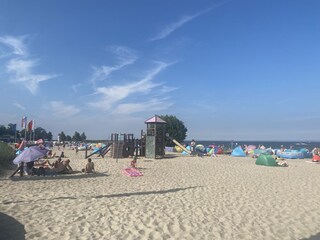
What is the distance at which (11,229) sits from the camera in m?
5.79

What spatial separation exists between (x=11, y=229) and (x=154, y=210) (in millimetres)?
3140

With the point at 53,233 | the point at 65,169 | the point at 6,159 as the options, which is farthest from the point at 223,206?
the point at 6,159

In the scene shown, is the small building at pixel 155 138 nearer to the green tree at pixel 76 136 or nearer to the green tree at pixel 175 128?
the green tree at pixel 175 128

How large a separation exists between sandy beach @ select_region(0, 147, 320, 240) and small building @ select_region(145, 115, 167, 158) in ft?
39.3

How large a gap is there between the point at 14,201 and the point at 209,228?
4975mm

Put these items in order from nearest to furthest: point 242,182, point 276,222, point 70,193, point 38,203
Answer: point 276,222 → point 38,203 → point 70,193 → point 242,182

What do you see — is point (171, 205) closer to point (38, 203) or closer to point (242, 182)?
point (38, 203)

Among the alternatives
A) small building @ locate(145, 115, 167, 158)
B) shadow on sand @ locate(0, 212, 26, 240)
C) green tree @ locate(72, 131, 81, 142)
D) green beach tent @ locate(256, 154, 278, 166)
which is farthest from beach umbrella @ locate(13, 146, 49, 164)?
green tree @ locate(72, 131, 81, 142)

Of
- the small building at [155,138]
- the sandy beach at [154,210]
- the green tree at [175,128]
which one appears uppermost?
the green tree at [175,128]

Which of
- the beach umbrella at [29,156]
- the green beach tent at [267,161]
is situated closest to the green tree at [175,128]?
the green beach tent at [267,161]

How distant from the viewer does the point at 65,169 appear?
1421cm

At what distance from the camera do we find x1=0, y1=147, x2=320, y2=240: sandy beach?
599 cm

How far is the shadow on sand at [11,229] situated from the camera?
5472mm

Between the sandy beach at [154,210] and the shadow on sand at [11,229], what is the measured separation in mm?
16
